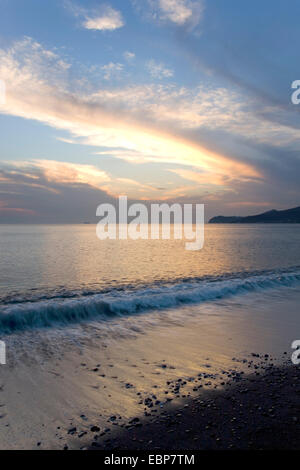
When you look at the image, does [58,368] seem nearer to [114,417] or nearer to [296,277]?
[114,417]

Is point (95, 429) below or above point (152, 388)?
above

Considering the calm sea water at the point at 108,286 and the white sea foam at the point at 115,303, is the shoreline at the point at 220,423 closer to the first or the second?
the white sea foam at the point at 115,303

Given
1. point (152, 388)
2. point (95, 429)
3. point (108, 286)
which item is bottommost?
point (108, 286)

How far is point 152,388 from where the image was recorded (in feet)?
23.0

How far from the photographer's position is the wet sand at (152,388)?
5199 millimetres

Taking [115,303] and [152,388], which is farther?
[115,303]

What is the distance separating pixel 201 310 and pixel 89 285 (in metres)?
9.23

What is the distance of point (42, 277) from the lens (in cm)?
2373

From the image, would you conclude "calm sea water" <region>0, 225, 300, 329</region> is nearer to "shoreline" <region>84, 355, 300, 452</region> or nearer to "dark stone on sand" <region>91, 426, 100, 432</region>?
"dark stone on sand" <region>91, 426, 100, 432</region>

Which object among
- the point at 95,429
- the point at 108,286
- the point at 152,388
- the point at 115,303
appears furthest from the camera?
the point at 108,286

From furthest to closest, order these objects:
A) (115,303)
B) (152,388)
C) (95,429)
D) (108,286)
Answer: (108,286), (115,303), (152,388), (95,429)

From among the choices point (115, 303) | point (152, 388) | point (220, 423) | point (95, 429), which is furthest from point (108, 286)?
point (220, 423)

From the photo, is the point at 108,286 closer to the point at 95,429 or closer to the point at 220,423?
the point at 95,429
